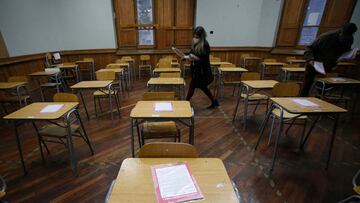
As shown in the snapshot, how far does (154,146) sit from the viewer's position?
1.17 m

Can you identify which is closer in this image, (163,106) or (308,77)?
(163,106)

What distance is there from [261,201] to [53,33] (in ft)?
23.4

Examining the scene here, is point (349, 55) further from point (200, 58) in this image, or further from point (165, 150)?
point (165, 150)

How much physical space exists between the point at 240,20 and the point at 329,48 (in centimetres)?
472

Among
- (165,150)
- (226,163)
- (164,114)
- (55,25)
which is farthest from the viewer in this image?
(55,25)

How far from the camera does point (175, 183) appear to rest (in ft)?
3.09

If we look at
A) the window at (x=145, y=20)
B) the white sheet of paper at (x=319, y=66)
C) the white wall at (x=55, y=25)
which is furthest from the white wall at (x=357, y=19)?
the white wall at (x=55, y=25)

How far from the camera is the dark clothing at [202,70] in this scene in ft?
11.3

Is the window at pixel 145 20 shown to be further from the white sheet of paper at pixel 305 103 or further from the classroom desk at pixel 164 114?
the white sheet of paper at pixel 305 103

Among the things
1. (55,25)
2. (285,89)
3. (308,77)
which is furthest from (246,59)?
(55,25)

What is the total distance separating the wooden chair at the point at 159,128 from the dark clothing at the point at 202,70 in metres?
1.43

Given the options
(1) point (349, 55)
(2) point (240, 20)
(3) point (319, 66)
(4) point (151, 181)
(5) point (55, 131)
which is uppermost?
(2) point (240, 20)

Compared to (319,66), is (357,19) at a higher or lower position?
higher

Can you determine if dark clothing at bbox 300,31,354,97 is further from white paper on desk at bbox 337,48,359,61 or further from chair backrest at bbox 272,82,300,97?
chair backrest at bbox 272,82,300,97
